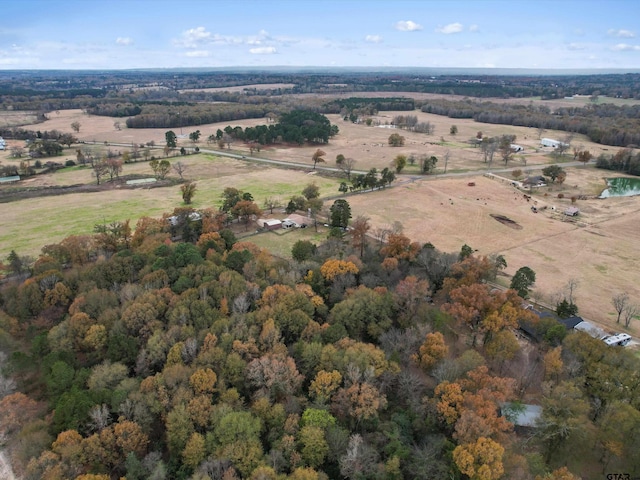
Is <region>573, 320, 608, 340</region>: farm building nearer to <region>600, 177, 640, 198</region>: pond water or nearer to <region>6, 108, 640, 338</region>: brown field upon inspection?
<region>6, 108, 640, 338</region>: brown field

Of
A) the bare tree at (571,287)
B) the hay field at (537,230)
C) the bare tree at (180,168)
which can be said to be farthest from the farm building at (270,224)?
the bare tree at (571,287)

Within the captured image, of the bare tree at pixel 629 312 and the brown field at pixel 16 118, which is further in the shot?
the brown field at pixel 16 118

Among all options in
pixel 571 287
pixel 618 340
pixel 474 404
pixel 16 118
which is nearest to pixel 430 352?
pixel 474 404

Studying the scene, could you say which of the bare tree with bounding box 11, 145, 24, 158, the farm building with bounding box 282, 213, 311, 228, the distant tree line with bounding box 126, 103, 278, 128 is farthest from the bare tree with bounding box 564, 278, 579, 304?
the distant tree line with bounding box 126, 103, 278, 128

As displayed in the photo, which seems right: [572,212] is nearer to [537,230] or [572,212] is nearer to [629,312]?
[537,230]

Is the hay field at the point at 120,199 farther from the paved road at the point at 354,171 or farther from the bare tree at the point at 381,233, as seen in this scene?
the bare tree at the point at 381,233

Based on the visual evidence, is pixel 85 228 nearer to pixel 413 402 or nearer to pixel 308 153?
pixel 413 402
